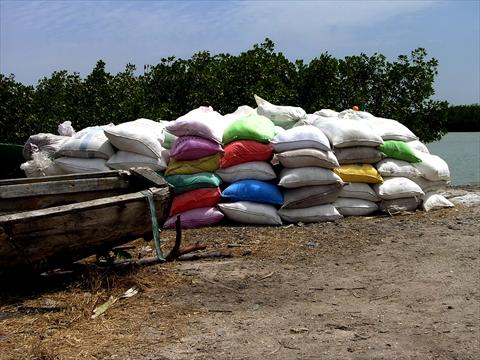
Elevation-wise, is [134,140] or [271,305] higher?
[134,140]

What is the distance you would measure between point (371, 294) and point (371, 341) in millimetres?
820

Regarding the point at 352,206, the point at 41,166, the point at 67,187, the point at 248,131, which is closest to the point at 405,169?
the point at 352,206

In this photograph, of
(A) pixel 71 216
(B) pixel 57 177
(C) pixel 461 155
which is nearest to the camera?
(A) pixel 71 216

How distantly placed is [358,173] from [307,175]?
2.08 ft

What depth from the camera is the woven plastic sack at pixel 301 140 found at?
5688mm

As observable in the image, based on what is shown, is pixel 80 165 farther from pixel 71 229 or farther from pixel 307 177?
pixel 71 229

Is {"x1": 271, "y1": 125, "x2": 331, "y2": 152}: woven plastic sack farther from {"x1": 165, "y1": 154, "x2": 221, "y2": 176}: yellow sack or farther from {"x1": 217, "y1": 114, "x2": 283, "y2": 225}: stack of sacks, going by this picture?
{"x1": 165, "y1": 154, "x2": 221, "y2": 176}: yellow sack

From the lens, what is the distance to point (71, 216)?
343cm

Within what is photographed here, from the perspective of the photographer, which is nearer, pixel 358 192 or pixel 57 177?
pixel 57 177

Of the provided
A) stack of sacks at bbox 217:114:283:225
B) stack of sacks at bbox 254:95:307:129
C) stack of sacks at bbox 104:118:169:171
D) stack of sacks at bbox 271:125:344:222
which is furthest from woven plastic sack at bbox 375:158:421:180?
stack of sacks at bbox 104:118:169:171

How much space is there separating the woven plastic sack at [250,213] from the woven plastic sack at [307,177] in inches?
11.9

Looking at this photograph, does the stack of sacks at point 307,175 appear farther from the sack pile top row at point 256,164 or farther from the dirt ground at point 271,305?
the dirt ground at point 271,305

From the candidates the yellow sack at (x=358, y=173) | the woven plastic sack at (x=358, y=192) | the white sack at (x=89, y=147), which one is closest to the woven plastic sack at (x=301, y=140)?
the yellow sack at (x=358, y=173)

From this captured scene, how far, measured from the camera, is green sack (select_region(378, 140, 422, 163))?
6176 millimetres
